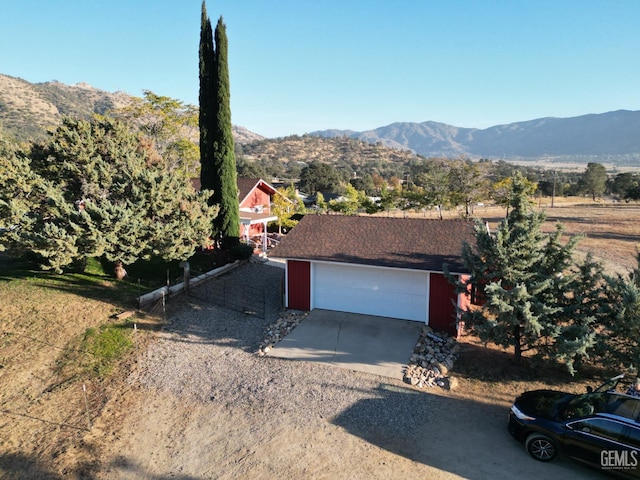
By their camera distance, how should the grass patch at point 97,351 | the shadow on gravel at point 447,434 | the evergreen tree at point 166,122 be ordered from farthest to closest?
the evergreen tree at point 166,122, the grass patch at point 97,351, the shadow on gravel at point 447,434

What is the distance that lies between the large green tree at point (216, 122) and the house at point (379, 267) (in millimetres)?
6956

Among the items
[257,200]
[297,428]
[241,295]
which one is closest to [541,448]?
[297,428]

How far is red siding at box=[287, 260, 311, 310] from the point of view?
1702 cm

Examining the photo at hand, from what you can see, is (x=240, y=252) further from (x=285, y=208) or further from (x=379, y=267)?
(x=379, y=267)

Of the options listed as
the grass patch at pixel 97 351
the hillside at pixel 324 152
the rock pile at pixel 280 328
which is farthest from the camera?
the hillside at pixel 324 152

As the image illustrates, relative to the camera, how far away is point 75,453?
959cm

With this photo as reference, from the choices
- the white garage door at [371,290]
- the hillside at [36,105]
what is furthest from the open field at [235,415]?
the hillside at [36,105]

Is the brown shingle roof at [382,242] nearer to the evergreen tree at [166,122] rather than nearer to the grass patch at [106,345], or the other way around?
the grass patch at [106,345]

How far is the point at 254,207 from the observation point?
3142 cm

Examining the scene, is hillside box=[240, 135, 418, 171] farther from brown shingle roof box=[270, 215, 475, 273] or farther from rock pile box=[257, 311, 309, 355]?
rock pile box=[257, 311, 309, 355]

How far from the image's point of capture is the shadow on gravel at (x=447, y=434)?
28.2 ft

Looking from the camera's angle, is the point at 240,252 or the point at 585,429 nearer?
the point at 585,429

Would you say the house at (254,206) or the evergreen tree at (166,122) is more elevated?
the evergreen tree at (166,122)

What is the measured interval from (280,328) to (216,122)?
1311 cm
